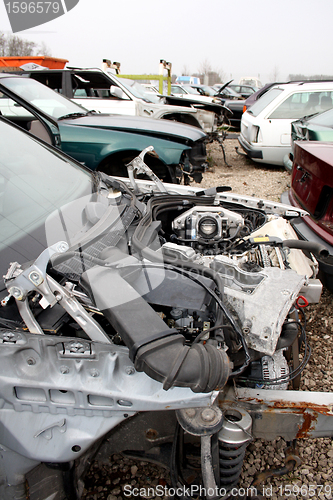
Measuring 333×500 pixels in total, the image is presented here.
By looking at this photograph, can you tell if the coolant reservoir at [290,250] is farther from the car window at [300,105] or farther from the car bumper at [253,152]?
the car window at [300,105]

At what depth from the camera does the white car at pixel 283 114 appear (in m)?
6.61

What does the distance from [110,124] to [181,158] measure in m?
1.02

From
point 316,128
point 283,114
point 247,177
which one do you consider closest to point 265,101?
point 283,114

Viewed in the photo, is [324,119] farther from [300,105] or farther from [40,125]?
[40,125]

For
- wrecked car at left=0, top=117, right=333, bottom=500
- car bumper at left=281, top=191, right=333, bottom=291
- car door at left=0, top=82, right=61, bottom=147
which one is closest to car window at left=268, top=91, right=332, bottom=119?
car door at left=0, top=82, right=61, bottom=147

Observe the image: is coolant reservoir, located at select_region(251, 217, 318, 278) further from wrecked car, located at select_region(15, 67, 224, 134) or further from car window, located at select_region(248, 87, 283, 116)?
car window, located at select_region(248, 87, 283, 116)

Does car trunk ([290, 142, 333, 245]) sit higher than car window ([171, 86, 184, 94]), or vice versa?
car window ([171, 86, 184, 94])

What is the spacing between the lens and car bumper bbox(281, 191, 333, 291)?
2.21m

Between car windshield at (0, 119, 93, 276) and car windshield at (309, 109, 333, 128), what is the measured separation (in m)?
3.52

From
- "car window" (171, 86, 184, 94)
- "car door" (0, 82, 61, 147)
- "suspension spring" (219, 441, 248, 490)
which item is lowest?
"suspension spring" (219, 441, 248, 490)

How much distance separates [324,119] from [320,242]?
9.48 ft

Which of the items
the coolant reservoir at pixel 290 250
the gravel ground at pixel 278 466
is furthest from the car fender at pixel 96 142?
the gravel ground at pixel 278 466

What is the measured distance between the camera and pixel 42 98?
4535mm

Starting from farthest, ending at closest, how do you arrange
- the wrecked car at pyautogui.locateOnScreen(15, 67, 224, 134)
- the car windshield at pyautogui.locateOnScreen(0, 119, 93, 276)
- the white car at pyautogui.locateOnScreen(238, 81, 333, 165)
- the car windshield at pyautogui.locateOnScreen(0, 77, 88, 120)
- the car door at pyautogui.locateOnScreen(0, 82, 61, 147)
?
the white car at pyautogui.locateOnScreen(238, 81, 333, 165), the wrecked car at pyautogui.locateOnScreen(15, 67, 224, 134), the car windshield at pyautogui.locateOnScreen(0, 77, 88, 120), the car door at pyautogui.locateOnScreen(0, 82, 61, 147), the car windshield at pyautogui.locateOnScreen(0, 119, 93, 276)
